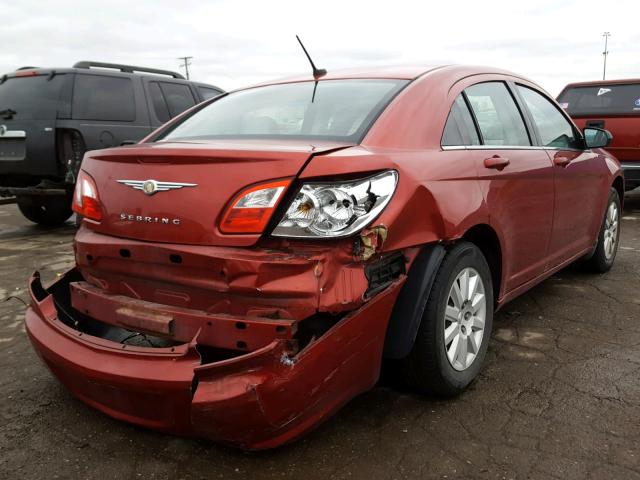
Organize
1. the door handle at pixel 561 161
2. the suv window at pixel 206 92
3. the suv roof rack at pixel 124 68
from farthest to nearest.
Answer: the suv window at pixel 206 92, the suv roof rack at pixel 124 68, the door handle at pixel 561 161

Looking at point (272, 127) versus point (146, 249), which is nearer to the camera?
point (146, 249)

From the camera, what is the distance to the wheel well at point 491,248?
2.91m

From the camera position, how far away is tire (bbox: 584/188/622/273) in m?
4.71

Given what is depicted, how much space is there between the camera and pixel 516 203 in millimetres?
3111

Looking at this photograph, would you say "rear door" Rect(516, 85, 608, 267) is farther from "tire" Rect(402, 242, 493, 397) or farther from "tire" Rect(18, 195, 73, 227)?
"tire" Rect(18, 195, 73, 227)

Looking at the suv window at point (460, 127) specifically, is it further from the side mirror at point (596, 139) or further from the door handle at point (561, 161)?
the side mirror at point (596, 139)

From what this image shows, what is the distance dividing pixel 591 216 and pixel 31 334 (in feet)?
12.2

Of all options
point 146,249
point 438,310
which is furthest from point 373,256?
point 146,249

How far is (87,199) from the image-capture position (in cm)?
252

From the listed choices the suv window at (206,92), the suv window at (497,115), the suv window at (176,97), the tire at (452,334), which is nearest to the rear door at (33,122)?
the suv window at (176,97)

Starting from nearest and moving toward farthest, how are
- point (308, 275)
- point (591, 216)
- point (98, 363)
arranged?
point (308, 275), point (98, 363), point (591, 216)

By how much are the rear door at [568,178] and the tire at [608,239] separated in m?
0.27

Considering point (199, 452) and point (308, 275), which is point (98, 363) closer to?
point (199, 452)

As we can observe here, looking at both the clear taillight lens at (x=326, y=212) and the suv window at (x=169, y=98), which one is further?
the suv window at (x=169, y=98)
